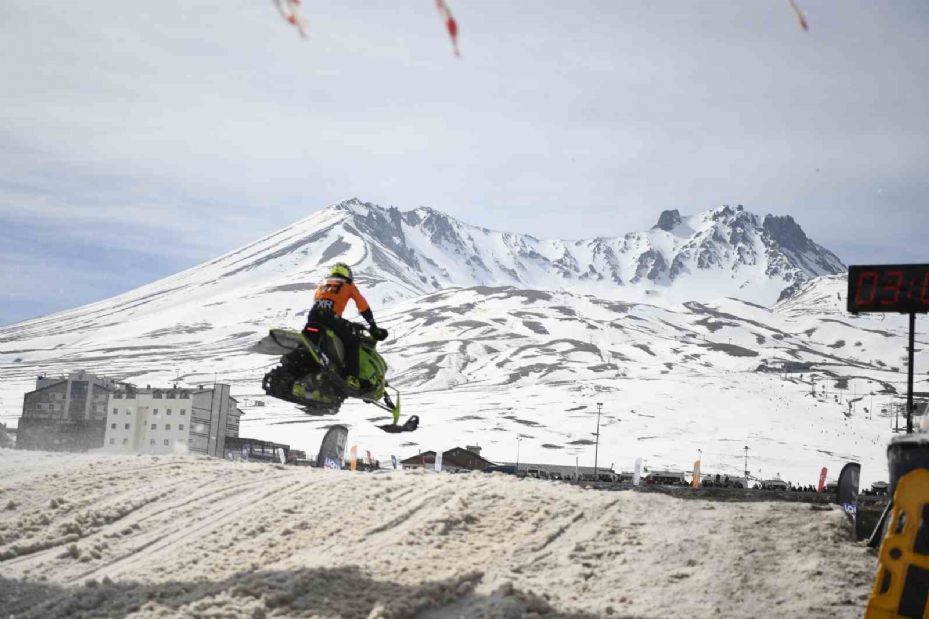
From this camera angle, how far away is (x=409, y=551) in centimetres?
1820

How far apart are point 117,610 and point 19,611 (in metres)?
2.51

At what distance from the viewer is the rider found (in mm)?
19375

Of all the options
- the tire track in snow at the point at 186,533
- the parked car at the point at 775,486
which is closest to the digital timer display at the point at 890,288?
the tire track in snow at the point at 186,533

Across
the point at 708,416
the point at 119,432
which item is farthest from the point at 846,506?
the point at 708,416

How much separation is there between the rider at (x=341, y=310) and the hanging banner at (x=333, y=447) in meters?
15.5

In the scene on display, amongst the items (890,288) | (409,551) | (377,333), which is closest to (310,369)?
(377,333)

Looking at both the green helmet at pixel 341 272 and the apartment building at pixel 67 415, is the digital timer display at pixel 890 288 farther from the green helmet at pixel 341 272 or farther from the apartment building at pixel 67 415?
the apartment building at pixel 67 415

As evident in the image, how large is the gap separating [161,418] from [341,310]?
47288 mm

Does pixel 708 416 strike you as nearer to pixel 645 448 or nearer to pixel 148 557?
pixel 645 448

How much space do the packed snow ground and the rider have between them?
3518 mm

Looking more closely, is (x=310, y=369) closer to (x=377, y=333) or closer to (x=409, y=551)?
(x=377, y=333)

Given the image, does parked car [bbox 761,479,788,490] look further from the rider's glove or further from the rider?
the rider

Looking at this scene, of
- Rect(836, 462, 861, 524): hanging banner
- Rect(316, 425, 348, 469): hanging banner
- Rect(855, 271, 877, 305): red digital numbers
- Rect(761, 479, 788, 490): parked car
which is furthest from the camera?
Rect(761, 479, 788, 490): parked car

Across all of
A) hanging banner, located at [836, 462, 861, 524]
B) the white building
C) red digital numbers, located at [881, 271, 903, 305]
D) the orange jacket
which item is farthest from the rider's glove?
the white building
